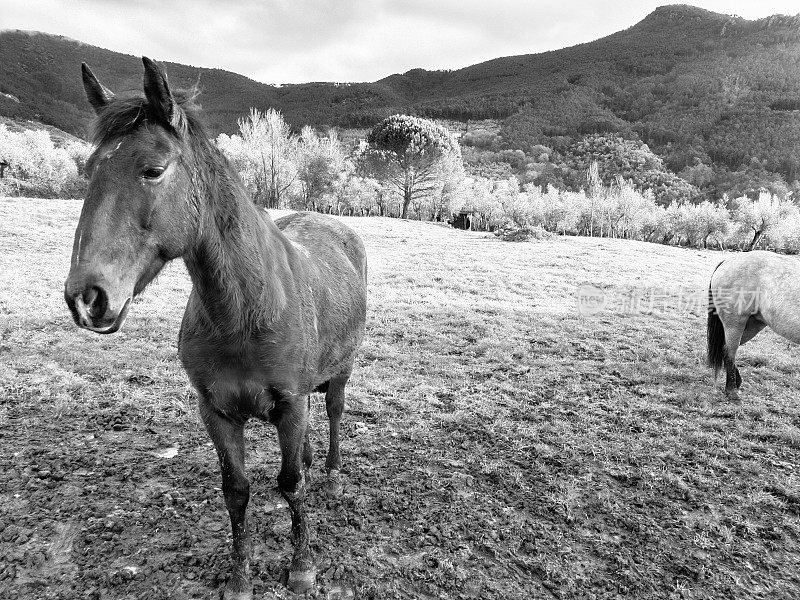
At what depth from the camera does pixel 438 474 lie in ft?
14.1

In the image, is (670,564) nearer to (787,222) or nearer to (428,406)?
(428,406)

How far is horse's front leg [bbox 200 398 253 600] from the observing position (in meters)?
2.62

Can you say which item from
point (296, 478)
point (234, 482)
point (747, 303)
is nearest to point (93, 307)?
point (234, 482)

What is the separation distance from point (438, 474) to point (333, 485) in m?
1.09

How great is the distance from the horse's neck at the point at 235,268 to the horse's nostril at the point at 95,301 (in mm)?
539

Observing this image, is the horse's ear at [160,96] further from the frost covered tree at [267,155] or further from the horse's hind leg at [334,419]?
the frost covered tree at [267,155]

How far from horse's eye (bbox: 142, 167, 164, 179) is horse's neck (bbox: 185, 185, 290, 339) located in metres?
0.28

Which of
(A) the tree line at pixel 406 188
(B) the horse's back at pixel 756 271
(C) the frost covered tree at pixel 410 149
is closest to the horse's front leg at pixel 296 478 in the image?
(B) the horse's back at pixel 756 271

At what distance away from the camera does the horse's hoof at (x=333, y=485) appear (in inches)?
153

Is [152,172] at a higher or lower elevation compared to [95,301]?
higher

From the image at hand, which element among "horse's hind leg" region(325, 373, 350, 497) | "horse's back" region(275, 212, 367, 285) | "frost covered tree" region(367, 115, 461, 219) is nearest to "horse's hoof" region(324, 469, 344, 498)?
"horse's hind leg" region(325, 373, 350, 497)

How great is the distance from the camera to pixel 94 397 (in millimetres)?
5320

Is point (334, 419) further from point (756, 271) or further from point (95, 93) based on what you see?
point (756, 271)

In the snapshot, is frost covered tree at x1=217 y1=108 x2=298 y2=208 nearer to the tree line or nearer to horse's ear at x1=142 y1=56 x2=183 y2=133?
the tree line
